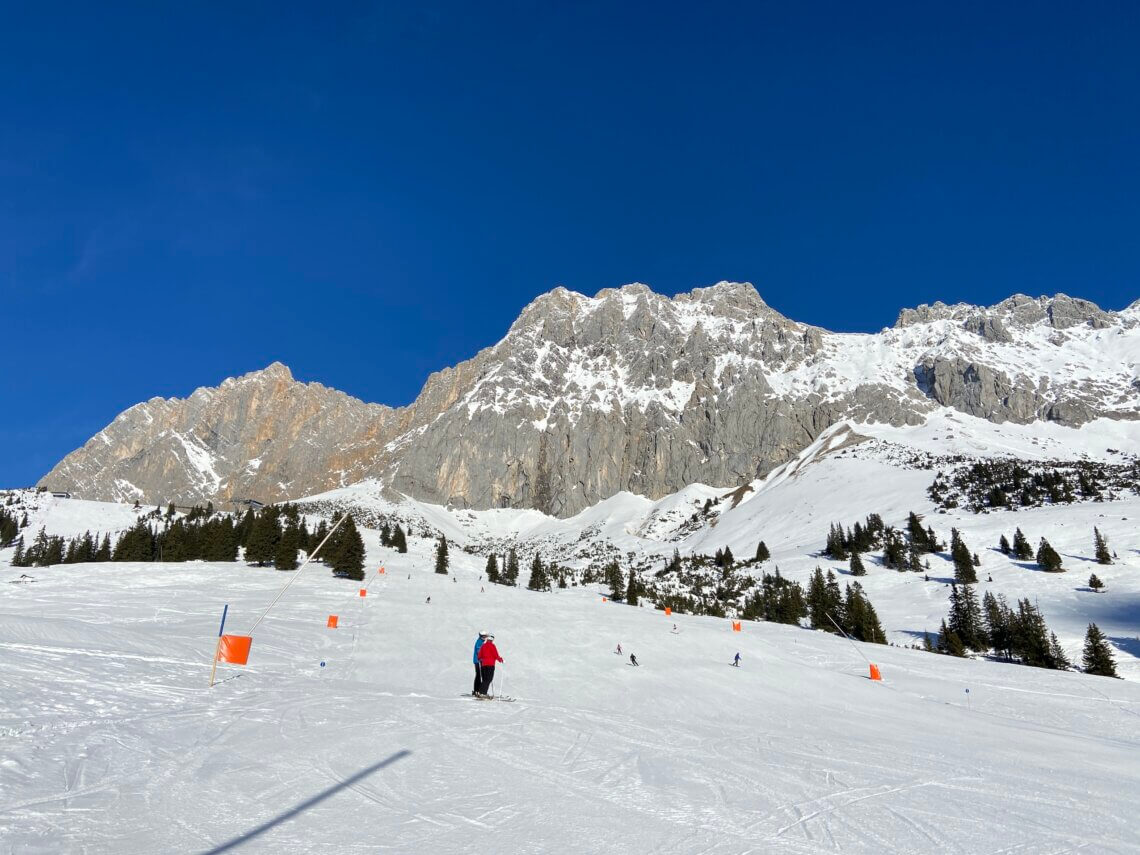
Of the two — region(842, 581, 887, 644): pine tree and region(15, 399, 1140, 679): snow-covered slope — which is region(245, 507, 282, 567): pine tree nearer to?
region(842, 581, 887, 644): pine tree

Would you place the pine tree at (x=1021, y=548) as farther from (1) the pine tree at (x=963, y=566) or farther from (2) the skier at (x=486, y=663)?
(2) the skier at (x=486, y=663)

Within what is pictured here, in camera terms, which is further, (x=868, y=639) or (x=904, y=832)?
(x=868, y=639)

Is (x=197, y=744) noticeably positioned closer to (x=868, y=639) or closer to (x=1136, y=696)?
(x=1136, y=696)

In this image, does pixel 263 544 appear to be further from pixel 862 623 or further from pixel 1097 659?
pixel 1097 659

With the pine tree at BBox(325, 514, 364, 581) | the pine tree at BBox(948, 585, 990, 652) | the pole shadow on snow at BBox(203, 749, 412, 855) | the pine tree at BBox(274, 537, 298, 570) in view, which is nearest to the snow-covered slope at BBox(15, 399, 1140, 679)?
the pine tree at BBox(948, 585, 990, 652)

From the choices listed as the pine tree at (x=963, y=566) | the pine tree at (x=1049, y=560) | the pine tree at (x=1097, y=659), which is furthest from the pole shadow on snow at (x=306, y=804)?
the pine tree at (x=1049, y=560)

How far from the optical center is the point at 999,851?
603 centimetres

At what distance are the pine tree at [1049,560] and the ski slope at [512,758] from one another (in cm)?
5701

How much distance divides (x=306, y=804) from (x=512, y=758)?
3.25 meters

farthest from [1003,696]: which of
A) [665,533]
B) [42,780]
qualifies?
[665,533]

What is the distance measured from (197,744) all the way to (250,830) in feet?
12.0

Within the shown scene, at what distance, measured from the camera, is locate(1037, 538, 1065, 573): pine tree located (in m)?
68.6

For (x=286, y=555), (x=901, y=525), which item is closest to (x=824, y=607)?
(x=286, y=555)

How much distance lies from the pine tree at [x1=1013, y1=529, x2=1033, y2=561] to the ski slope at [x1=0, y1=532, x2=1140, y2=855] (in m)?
63.3
